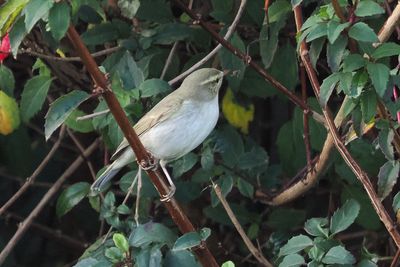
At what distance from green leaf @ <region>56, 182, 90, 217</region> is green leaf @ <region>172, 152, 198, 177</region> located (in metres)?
0.37

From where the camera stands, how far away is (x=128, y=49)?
11.8 ft

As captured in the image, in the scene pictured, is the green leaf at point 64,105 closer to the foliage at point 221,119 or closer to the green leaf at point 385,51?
the foliage at point 221,119

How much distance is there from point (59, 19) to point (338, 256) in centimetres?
98

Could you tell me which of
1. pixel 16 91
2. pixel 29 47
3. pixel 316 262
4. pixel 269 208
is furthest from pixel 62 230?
pixel 316 262

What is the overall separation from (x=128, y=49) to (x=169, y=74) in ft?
0.74

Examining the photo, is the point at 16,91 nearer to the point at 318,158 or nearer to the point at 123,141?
the point at 123,141

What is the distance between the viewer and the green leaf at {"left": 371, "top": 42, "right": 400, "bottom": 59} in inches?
96.9

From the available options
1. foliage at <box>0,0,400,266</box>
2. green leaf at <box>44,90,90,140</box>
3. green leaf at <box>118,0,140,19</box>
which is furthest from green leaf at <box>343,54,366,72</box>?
green leaf at <box>118,0,140,19</box>

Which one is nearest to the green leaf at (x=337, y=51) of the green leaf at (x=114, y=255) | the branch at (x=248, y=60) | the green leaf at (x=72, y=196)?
the branch at (x=248, y=60)

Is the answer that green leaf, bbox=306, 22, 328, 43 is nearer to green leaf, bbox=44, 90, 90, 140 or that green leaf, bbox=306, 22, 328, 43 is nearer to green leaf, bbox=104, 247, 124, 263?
green leaf, bbox=44, 90, 90, 140

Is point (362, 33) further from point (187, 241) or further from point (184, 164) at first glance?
point (184, 164)

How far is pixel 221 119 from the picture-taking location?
4.18 meters

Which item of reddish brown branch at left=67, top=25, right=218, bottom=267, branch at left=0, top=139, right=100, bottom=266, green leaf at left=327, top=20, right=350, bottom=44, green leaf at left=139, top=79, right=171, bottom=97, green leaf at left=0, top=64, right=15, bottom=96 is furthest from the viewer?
branch at left=0, top=139, right=100, bottom=266

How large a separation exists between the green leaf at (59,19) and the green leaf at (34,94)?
4.68ft
